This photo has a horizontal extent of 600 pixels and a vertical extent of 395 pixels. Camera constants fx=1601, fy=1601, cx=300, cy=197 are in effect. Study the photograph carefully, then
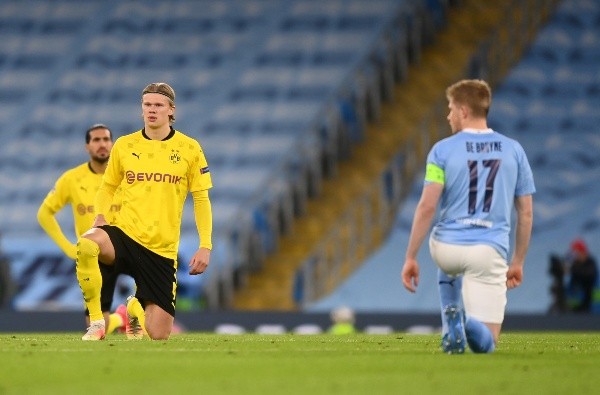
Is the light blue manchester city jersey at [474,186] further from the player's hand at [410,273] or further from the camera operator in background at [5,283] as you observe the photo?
the camera operator in background at [5,283]

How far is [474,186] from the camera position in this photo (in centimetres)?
882

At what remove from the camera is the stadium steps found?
21875 millimetres

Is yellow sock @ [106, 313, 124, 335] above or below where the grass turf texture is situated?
above

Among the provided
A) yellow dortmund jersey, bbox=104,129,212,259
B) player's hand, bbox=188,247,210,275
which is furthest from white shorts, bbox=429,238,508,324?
yellow dortmund jersey, bbox=104,129,212,259

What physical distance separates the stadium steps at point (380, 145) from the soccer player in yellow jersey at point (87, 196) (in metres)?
7.99

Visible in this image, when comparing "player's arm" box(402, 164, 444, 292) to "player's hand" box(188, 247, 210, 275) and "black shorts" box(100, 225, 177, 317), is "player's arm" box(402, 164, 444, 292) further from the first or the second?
"black shorts" box(100, 225, 177, 317)

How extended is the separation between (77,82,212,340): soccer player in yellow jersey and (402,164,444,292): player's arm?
2537 millimetres

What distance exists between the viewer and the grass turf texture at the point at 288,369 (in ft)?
21.6

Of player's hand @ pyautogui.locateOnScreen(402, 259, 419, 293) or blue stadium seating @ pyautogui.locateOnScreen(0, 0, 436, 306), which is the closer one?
player's hand @ pyautogui.locateOnScreen(402, 259, 419, 293)

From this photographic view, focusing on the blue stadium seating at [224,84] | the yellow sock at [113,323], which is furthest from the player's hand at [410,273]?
the blue stadium seating at [224,84]

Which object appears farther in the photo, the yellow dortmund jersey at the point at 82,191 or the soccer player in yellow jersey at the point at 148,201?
the yellow dortmund jersey at the point at 82,191

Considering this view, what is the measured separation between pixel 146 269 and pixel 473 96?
3.36 metres

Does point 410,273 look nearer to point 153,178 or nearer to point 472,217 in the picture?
point 472,217

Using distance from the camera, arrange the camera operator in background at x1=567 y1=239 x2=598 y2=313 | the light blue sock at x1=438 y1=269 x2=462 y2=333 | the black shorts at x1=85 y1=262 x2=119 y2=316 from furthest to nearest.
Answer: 1. the camera operator in background at x1=567 y1=239 x2=598 y2=313
2. the black shorts at x1=85 y1=262 x2=119 y2=316
3. the light blue sock at x1=438 y1=269 x2=462 y2=333
